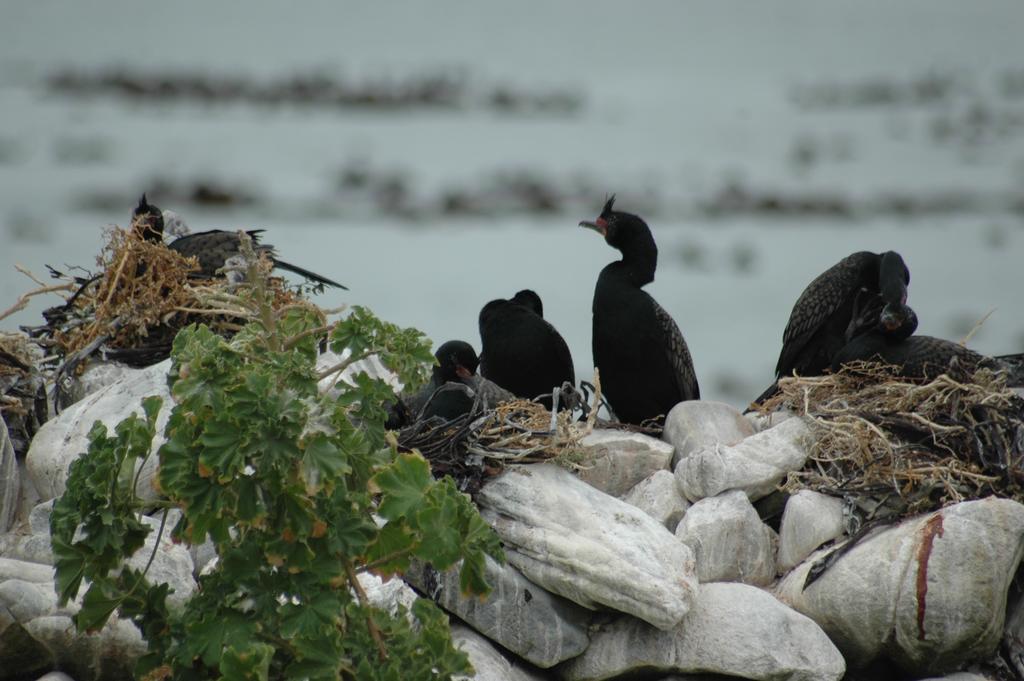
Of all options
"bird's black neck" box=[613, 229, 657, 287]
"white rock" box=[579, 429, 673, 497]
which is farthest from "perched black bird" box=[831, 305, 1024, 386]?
"white rock" box=[579, 429, 673, 497]

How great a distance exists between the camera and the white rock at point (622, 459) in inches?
230

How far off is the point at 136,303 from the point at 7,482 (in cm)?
113

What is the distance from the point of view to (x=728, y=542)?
17.7 feet

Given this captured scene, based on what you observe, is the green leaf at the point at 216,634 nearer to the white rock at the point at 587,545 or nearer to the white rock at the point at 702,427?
the white rock at the point at 587,545

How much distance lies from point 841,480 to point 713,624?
1.05 metres

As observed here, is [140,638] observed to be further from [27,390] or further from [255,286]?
[27,390]

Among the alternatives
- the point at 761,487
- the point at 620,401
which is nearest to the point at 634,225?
the point at 620,401

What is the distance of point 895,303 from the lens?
679 cm

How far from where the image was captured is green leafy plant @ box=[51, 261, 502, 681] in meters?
3.60

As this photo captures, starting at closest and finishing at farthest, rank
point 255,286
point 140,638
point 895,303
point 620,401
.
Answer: point 255,286, point 140,638, point 895,303, point 620,401

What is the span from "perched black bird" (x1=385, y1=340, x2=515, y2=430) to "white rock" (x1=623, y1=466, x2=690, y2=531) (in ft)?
2.25

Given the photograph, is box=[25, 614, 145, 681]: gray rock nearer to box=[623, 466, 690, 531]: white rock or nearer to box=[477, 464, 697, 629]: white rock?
box=[477, 464, 697, 629]: white rock

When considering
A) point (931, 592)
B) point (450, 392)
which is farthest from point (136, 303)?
point (931, 592)

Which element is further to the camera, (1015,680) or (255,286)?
(1015,680)
